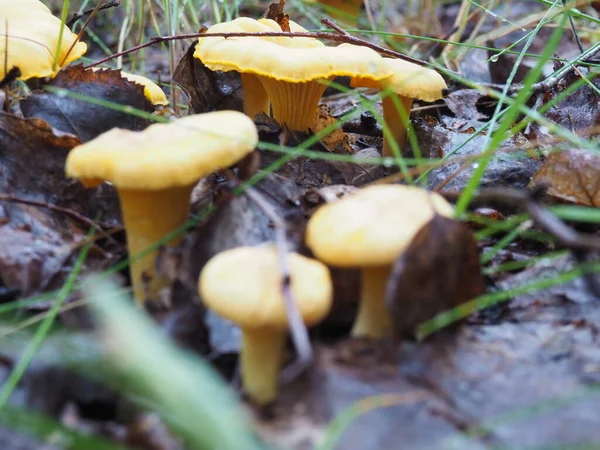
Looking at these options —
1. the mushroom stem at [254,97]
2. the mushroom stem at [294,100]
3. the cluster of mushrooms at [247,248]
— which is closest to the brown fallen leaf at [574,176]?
the cluster of mushrooms at [247,248]

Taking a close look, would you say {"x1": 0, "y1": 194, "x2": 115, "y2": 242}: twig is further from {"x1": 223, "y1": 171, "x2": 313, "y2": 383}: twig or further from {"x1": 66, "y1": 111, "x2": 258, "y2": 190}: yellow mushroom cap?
{"x1": 223, "y1": 171, "x2": 313, "y2": 383}: twig

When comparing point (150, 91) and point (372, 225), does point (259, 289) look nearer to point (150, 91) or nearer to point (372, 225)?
point (372, 225)

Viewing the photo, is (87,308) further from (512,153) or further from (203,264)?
(512,153)

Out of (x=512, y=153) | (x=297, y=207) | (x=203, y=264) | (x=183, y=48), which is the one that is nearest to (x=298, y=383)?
(x=203, y=264)

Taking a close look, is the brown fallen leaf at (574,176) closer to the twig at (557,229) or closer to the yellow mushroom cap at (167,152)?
the twig at (557,229)

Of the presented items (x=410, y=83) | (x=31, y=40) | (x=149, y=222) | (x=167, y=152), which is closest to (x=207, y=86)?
(x=31, y=40)
